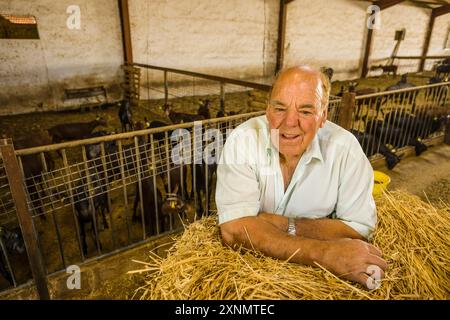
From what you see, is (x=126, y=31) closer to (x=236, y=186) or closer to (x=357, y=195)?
(x=236, y=186)

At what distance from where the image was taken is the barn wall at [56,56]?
27.6 feet

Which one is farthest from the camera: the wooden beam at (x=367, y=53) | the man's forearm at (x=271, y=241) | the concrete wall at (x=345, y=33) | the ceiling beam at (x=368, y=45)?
the wooden beam at (x=367, y=53)

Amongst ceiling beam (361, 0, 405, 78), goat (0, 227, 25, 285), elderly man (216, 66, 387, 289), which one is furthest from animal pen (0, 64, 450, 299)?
ceiling beam (361, 0, 405, 78)

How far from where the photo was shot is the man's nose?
1638 mm

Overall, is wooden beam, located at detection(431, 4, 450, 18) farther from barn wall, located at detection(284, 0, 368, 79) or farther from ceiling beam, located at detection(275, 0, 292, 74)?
ceiling beam, located at detection(275, 0, 292, 74)

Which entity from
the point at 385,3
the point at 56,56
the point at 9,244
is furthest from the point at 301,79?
the point at 385,3

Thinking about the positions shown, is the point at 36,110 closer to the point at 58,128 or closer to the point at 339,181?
the point at 58,128

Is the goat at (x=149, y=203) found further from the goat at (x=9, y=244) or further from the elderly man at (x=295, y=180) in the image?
the elderly man at (x=295, y=180)

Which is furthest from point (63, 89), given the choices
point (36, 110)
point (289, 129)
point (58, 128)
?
point (289, 129)

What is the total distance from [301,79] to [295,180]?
1.89 ft

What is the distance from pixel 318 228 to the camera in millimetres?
1664

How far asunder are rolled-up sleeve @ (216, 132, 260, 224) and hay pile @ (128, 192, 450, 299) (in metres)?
0.21

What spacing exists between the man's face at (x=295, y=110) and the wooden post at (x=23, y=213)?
5.97ft

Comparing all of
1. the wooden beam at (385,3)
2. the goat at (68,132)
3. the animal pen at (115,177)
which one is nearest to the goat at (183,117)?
the animal pen at (115,177)
